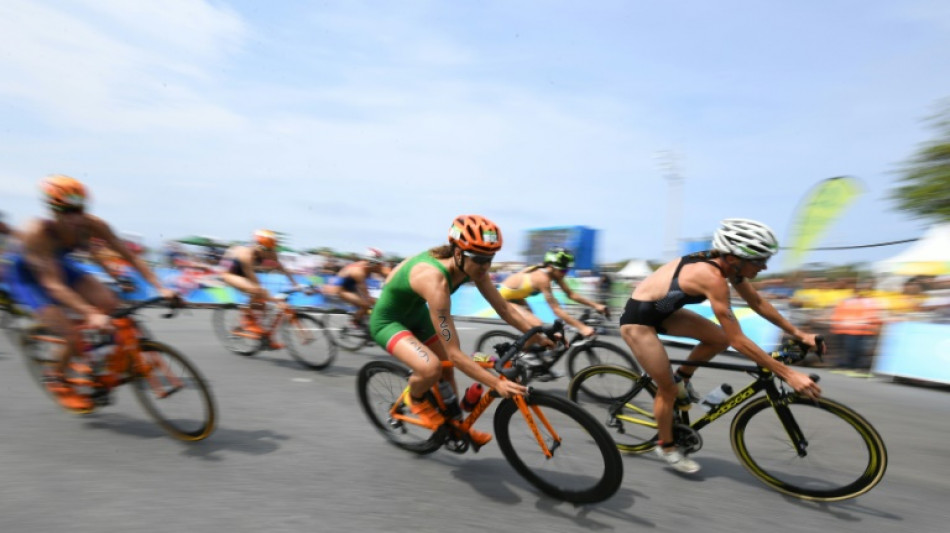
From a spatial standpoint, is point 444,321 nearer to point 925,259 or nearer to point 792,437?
point 792,437

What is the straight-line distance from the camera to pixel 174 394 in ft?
14.3

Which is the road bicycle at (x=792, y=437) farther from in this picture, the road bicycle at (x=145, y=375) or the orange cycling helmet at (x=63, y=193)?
the orange cycling helmet at (x=63, y=193)

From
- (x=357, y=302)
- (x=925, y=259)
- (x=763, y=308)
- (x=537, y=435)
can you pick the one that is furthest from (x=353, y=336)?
(x=925, y=259)

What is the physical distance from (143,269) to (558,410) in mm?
3481

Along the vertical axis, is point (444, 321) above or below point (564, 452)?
above

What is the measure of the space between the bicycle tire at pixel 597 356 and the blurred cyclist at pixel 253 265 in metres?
4.04

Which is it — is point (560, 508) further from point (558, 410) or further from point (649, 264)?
point (649, 264)

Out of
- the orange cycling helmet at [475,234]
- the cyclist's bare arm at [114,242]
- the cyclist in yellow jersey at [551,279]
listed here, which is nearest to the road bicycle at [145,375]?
the cyclist's bare arm at [114,242]

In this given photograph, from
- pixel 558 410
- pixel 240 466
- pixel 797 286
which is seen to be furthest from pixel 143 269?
pixel 797 286

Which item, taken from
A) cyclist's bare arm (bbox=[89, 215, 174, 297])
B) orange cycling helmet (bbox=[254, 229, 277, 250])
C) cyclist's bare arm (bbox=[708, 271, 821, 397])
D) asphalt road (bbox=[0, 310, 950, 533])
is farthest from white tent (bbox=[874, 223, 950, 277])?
cyclist's bare arm (bbox=[89, 215, 174, 297])

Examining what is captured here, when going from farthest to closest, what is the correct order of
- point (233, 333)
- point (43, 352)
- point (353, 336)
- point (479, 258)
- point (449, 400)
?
point (353, 336), point (233, 333), point (43, 352), point (449, 400), point (479, 258)

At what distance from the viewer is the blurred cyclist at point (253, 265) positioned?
26.7 ft

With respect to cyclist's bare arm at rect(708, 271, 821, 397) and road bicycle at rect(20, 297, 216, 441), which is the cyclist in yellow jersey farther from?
road bicycle at rect(20, 297, 216, 441)

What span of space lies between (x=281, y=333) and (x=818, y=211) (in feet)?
38.7
